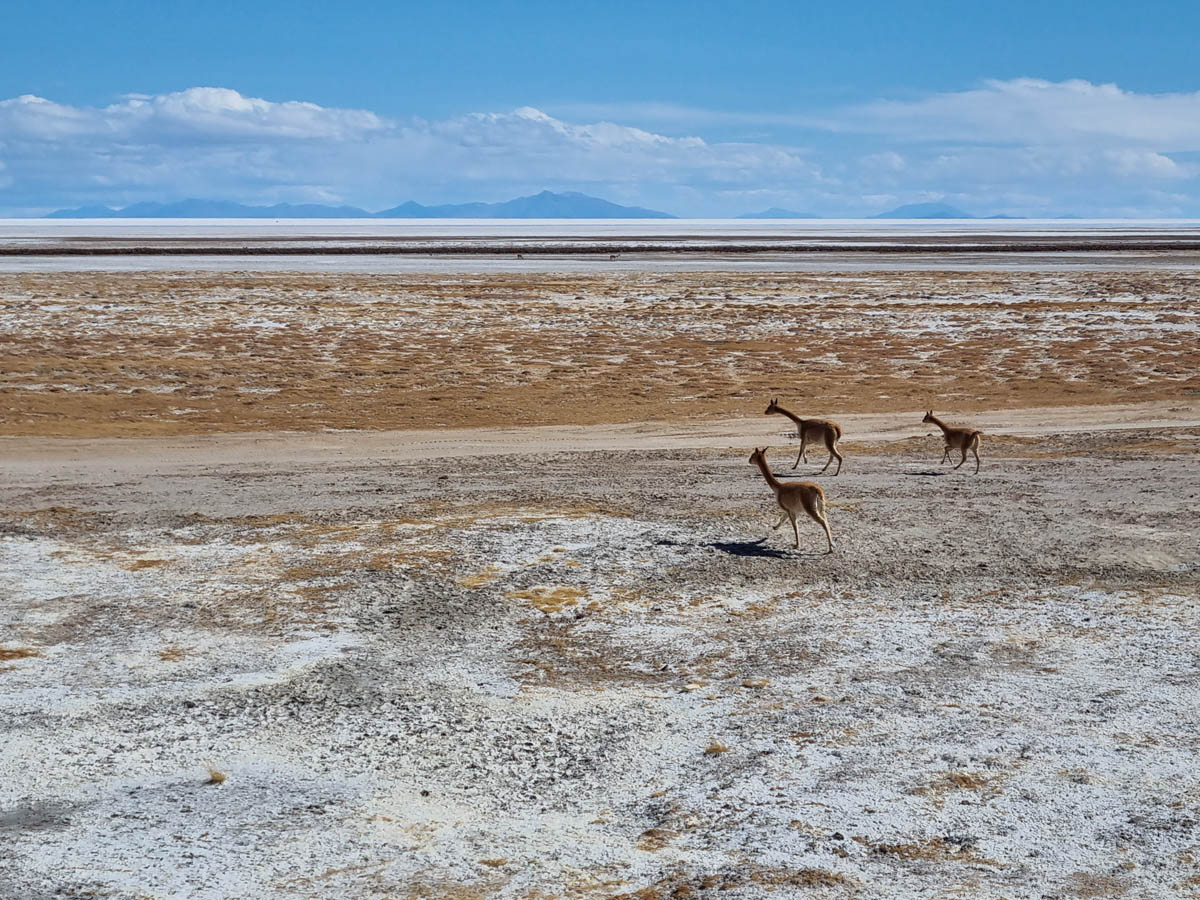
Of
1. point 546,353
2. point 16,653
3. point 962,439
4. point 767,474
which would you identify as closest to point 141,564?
point 16,653

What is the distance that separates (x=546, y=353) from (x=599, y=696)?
72.5 ft

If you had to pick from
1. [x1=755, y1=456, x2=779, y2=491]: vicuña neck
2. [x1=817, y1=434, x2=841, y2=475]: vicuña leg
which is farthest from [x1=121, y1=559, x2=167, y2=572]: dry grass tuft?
[x1=817, y1=434, x2=841, y2=475]: vicuña leg

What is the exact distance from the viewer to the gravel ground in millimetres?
6344

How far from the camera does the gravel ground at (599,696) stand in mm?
6344

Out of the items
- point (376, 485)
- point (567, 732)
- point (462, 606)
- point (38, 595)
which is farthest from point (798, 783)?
point (376, 485)

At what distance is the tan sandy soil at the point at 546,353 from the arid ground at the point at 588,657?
1.05 m

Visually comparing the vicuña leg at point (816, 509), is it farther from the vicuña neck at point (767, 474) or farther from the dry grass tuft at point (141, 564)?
the dry grass tuft at point (141, 564)

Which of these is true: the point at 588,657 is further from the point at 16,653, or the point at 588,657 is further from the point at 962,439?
the point at 962,439

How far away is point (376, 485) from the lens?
15.7 meters

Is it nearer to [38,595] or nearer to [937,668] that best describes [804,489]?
[937,668]

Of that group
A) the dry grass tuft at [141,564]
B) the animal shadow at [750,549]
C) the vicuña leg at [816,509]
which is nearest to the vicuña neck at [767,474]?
the vicuña leg at [816,509]

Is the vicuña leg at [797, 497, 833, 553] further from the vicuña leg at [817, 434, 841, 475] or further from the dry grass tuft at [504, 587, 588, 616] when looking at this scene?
the vicuña leg at [817, 434, 841, 475]

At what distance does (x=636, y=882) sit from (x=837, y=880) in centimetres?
100

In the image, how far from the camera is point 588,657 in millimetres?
9359
